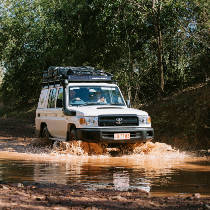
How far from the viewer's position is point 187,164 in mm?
9469

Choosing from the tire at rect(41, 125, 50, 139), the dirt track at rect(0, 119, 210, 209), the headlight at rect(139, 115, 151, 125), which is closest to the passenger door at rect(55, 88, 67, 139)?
the tire at rect(41, 125, 50, 139)

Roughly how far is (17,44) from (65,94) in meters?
14.5

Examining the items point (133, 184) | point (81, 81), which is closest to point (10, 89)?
point (81, 81)

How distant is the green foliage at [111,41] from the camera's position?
1941 cm

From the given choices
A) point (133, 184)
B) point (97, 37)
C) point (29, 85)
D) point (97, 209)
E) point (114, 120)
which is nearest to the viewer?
point (97, 209)

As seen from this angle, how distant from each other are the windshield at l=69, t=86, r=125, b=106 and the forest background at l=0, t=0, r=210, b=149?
3.88m

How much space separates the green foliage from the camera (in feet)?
63.7

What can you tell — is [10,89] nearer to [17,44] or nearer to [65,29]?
[17,44]

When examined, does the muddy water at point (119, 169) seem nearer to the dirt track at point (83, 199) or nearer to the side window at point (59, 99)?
the dirt track at point (83, 199)

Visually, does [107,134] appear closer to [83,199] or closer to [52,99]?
[52,99]

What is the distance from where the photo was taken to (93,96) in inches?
470

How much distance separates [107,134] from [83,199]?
5484mm

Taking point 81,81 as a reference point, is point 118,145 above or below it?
below

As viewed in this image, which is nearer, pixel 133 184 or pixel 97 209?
pixel 97 209
